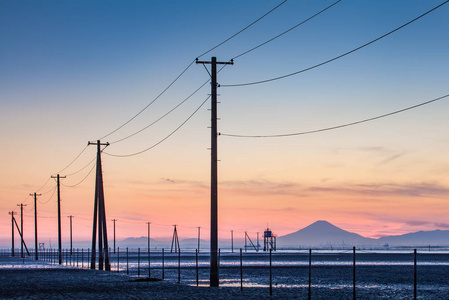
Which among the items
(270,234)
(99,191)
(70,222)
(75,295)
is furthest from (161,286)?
(270,234)

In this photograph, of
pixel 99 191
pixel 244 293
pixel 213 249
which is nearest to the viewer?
pixel 244 293

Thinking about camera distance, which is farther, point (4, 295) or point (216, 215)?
point (216, 215)

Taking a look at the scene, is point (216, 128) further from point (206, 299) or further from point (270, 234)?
point (270, 234)

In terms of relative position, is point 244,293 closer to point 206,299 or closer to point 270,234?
point 206,299

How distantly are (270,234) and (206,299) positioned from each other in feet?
537

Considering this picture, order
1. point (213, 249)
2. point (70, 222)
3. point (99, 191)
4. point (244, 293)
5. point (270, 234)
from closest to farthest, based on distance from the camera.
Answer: point (244, 293) < point (213, 249) < point (99, 191) < point (70, 222) < point (270, 234)

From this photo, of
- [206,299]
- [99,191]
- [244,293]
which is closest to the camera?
[206,299]

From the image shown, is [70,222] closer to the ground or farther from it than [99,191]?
closer to the ground

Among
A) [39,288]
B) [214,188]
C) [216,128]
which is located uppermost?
[216,128]

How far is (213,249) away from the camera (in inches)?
1232

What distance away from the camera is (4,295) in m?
27.4

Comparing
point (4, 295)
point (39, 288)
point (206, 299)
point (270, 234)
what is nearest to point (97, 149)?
point (39, 288)

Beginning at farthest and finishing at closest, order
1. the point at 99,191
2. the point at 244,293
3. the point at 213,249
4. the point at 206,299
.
A: the point at 99,191 → the point at 213,249 → the point at 244,293 → the point at 206,299

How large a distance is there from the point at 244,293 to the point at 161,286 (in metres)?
6.05
